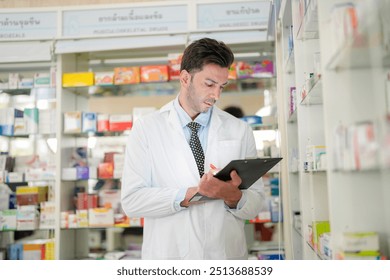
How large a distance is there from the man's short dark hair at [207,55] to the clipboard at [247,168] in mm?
535

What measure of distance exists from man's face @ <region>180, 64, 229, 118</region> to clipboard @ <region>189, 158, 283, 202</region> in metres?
0.41

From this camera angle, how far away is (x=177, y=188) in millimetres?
1777

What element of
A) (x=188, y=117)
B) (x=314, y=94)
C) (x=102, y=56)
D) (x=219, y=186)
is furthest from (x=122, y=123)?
(x=314, y=94)

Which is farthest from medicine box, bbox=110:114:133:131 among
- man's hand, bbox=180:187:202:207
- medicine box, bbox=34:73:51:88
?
man's hand, bbox=180:187:202:207

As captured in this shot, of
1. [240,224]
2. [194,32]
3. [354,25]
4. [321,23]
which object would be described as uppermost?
[194,32]

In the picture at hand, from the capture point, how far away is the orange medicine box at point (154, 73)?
10.6 ft

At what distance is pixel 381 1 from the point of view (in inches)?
42.3

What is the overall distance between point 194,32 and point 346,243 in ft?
7.28

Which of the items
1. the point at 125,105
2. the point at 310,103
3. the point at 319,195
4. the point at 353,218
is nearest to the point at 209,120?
the point at 310,103

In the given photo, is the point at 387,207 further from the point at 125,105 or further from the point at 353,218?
the point at 125,105

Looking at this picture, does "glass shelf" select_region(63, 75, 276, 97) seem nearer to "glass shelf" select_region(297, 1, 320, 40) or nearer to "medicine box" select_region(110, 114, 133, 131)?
"medicine box" select_region(110, 114, 133, 131)

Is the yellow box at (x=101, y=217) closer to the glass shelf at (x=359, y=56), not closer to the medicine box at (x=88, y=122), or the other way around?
the medicine box at (x=88, y=122)

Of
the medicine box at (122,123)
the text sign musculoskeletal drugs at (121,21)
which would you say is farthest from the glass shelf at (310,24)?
the medicine box at (122,123)

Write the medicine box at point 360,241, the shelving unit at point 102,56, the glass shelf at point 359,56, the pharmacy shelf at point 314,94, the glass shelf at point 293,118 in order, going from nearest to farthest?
the glass shelf at point 359,56
the medicine box at point 360,241
the pharmacy shelf at point 314,94
the glass shelf at point 293,118
the shelving unit at point 102,56
